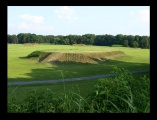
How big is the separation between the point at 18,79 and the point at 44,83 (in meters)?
0.55

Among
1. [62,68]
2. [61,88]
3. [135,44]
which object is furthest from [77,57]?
[135,44]

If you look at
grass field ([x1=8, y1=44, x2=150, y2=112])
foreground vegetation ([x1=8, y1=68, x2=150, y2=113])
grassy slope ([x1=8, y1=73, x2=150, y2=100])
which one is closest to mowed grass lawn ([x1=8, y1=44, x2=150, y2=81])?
grass field ([x1=8, y1=44, x2=150, y2=112])

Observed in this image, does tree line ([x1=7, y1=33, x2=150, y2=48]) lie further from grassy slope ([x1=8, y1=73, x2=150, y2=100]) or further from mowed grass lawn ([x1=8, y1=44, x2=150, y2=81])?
grassy slope ([x1=8, y1=73, x2=150, y2=100])

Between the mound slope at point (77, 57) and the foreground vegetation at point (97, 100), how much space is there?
694mm

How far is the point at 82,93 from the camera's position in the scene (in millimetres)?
3418

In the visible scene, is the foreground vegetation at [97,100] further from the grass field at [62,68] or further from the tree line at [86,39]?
the tree line at [86,39]

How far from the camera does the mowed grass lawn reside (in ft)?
12.3

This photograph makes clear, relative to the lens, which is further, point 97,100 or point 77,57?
point 77,57

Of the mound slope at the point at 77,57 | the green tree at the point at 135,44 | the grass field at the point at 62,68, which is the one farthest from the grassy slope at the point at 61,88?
the green tree at the point at 135,44

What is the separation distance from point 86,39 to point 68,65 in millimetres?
517

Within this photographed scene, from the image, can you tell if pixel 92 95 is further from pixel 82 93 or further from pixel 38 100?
pixel 38 100

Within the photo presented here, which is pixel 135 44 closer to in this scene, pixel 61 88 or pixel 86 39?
pixel 86 39

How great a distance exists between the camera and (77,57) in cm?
377
